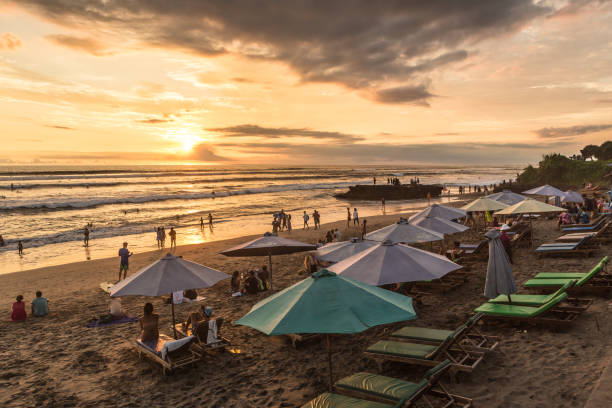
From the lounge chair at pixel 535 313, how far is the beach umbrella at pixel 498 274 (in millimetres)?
390

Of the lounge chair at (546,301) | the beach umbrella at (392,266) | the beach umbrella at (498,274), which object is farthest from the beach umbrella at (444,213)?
the beach umbrella at (392,266)

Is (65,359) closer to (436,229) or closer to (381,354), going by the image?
(381,354)

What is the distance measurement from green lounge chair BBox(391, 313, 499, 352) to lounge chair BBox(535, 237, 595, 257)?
27.6 ft

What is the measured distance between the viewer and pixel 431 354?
6066 millimetres

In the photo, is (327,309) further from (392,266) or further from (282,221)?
(282,221)

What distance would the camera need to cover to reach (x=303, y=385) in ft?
21.2

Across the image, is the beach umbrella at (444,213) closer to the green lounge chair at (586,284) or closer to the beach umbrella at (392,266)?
the green lounge chair at (586,284)

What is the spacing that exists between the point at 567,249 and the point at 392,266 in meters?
9.77

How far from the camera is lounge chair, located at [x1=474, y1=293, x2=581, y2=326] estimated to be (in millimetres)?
7473

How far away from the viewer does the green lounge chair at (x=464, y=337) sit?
6673mm

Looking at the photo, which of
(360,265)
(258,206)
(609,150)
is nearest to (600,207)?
(360,265)

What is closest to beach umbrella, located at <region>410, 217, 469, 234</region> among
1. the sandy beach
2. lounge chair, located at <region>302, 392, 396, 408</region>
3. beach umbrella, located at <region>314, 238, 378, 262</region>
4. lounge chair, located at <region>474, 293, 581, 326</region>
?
the sandy beach

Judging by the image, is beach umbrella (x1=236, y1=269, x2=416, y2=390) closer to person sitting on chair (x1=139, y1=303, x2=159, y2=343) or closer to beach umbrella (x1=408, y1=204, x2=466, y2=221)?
person sitting on chair (x1=139, y1=303, x2=159, y2=343)

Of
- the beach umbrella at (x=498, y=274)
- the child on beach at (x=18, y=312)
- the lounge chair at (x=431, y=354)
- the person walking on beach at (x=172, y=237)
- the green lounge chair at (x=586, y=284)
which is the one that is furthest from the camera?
the person walking on beach at (x=172, y=237)
